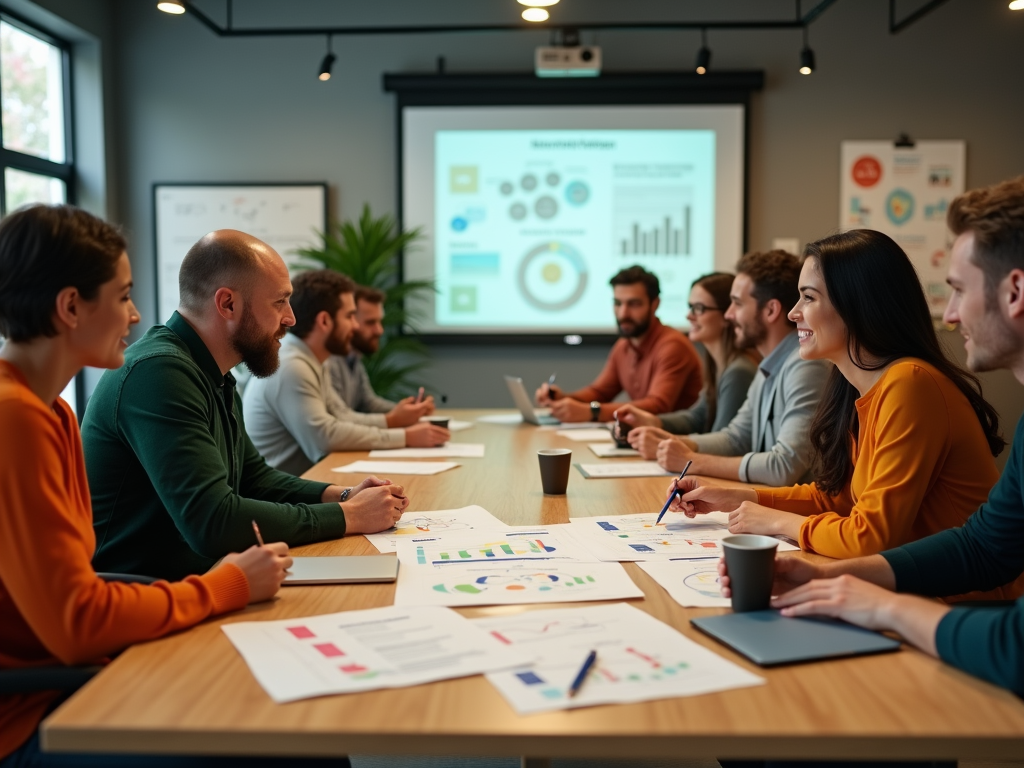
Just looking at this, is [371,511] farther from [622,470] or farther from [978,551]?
[978,551]

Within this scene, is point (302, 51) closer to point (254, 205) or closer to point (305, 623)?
point (254, 205)

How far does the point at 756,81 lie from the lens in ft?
17.4

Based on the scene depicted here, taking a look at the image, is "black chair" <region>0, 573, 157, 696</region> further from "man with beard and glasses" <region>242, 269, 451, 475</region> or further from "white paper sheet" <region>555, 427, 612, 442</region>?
"white paper sheet" <region>555, 427, 612, 442</region>

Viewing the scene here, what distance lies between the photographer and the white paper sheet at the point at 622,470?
2.53 metres

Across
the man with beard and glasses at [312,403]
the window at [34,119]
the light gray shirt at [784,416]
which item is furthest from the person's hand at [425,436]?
the window at [34,119]

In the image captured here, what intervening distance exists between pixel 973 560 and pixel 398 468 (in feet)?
5.44

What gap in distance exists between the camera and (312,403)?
322 cm

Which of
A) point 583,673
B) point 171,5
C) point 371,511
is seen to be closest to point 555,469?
point 371,511

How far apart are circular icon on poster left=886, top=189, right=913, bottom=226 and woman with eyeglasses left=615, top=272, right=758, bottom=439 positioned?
7.75ft

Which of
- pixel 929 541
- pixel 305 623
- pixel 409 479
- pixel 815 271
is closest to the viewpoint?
pixel 305 623

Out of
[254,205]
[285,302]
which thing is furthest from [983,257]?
[254,205]

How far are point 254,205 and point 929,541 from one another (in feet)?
Result: 15.7

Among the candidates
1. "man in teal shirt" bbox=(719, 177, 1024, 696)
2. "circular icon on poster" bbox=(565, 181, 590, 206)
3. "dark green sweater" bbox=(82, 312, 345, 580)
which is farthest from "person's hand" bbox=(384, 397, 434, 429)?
"man in teal shirt" bbox=(719, 177, 1024, 696)

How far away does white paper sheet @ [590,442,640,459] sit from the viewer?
291 centimetres
